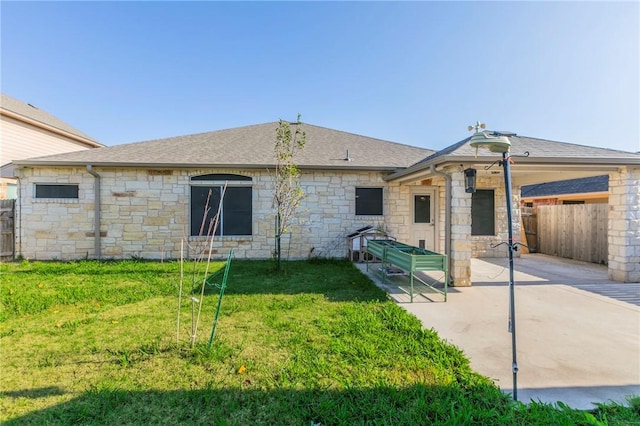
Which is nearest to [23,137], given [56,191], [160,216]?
[56,191]

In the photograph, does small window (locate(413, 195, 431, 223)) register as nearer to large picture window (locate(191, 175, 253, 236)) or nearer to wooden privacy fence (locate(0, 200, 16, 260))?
large picture window (locate(191, 175, 253, 236))

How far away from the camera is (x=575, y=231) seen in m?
8.84

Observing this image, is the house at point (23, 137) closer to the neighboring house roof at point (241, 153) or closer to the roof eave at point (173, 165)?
the roof eave at point (173, 165)

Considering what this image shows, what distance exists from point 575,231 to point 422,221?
4797mm

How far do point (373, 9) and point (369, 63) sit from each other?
212 cm

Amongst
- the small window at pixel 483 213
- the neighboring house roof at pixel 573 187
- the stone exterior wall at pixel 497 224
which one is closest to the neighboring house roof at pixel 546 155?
the stone exterior wall at pixel 497 224

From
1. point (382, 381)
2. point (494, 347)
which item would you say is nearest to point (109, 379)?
point (382, 381)

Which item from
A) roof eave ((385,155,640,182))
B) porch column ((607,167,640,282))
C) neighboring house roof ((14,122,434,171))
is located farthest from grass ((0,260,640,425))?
porch column ((607,167,640,282))

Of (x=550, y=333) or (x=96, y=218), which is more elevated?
(x=96, y=218)

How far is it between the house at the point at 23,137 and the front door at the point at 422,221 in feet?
49.4

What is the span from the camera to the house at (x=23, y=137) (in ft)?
38.1

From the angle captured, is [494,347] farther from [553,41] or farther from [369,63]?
[369,63]

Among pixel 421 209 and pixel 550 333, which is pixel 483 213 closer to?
pixel 421 209

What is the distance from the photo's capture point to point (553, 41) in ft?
22.4
